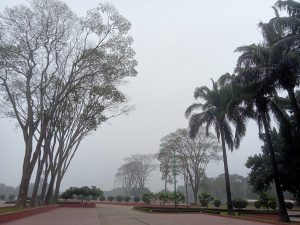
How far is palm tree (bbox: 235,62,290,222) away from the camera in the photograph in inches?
741

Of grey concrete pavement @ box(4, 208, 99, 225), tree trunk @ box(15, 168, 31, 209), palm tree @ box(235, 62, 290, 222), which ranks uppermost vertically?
palm tree @ box(235, 62, 290, 222)

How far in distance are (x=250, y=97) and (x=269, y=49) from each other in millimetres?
3448

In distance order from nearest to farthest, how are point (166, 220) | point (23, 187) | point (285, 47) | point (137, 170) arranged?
point (285, 47) → point (166, 220) → point (23, 187) → point (137, 170)

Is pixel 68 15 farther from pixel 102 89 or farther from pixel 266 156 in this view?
pixel 266 156

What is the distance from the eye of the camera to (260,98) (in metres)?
20.3

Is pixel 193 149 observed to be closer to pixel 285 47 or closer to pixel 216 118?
pixel 216 118

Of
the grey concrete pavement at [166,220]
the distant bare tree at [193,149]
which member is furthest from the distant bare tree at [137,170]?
the grey concrete pavement at [166,220]

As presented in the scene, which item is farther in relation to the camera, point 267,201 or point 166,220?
point 267,201

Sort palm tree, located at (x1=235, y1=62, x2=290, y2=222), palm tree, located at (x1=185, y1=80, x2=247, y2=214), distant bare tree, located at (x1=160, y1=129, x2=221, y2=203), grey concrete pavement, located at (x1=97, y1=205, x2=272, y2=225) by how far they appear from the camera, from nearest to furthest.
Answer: grey concrete pavement, located at (x1=97, y1=205, x2=272, y2=225) → palm tree, located at (x1=235, y1=62, x2=290, y2=222) → palm tree, located at (x1=185, y1=80, x2=247, y2=214) → distant bare tree, located at (x1=160, y1=129, x2=221, y2=203)

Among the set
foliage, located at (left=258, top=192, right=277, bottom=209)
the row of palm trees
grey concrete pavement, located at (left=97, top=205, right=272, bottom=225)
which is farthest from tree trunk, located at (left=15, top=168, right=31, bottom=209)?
foliage, located at (left=258, top=192, right=277, bottom=209)

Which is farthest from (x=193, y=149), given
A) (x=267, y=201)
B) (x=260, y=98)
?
(x=260, y=98)

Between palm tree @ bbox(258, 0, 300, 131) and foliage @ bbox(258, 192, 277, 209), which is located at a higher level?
palm tree @ bbox(258, 0, 300, 131)

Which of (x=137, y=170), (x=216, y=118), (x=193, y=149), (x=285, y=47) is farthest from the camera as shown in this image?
(x=137, y=170)

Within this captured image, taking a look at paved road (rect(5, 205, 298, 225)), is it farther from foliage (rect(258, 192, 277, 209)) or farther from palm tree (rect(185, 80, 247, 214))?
foliage (rect(258, 192, 277, 209))
